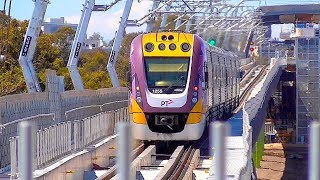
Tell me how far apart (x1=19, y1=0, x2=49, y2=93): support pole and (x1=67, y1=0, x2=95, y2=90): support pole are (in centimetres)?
375

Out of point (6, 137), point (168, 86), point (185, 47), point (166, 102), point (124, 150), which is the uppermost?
point (185, 47)

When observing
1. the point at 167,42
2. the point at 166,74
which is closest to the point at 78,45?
the point at 167,42

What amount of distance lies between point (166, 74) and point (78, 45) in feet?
26.8

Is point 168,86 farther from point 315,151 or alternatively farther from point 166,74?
point 315,151

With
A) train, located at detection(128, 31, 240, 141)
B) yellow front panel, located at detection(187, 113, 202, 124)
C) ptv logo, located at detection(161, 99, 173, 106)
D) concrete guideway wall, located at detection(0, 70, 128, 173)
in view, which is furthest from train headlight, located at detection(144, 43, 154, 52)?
concrete guideway wall, located at detection(0, 70, 128, 173)

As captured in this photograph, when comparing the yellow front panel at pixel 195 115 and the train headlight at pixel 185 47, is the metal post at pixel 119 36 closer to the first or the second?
the train headlight at pixel 185 47

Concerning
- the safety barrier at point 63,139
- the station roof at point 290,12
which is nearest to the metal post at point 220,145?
the safety barrier at point 63,139

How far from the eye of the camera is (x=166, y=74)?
2117cm

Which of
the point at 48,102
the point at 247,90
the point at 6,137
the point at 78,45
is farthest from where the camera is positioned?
the point at 247,90

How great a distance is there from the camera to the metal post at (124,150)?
4086 mm

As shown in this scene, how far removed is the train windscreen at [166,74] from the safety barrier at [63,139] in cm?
199

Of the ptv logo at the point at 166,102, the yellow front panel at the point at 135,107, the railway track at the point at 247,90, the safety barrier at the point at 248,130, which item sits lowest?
the railway track at the point at 247,90

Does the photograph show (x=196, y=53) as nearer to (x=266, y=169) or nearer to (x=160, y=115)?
(x=160, y=115)

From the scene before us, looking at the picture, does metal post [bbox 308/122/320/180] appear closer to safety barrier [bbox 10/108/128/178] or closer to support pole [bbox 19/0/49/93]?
safety barrier [bbox 10/108/128/178]
